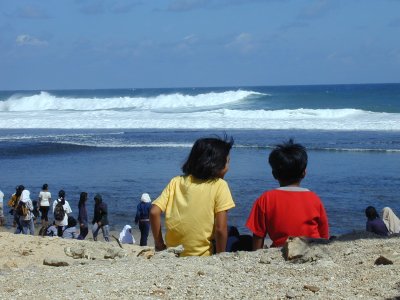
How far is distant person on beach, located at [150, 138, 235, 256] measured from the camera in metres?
5.44

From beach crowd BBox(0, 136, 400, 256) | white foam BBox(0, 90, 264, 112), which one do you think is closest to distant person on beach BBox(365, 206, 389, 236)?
beach crowd BBox(0, 136, 400, 256)

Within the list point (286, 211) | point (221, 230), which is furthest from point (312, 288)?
point (221, 230)

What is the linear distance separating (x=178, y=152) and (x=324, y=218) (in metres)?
23.5

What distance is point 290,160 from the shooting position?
5.48 meters

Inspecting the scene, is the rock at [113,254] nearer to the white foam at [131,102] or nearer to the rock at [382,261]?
the rock at [382,261]

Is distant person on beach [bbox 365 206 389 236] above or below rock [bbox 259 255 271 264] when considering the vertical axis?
below

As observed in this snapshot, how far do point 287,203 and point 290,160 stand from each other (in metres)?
0.31

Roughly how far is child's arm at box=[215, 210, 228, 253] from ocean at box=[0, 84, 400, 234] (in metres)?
8.63

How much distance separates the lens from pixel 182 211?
550 centimetres

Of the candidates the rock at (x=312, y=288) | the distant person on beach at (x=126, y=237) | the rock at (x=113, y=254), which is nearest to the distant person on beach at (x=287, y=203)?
the rock at (x=312, y=288)

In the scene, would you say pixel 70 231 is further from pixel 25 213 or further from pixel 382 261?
pixel 382 261

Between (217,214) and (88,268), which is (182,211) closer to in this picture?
(217,214)

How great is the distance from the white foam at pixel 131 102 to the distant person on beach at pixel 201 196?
6976cm

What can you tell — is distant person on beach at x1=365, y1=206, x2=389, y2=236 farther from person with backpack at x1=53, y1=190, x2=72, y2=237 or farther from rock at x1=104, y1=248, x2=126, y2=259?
person with backpack at x1=53, y1=190, x2=72, y2=237
